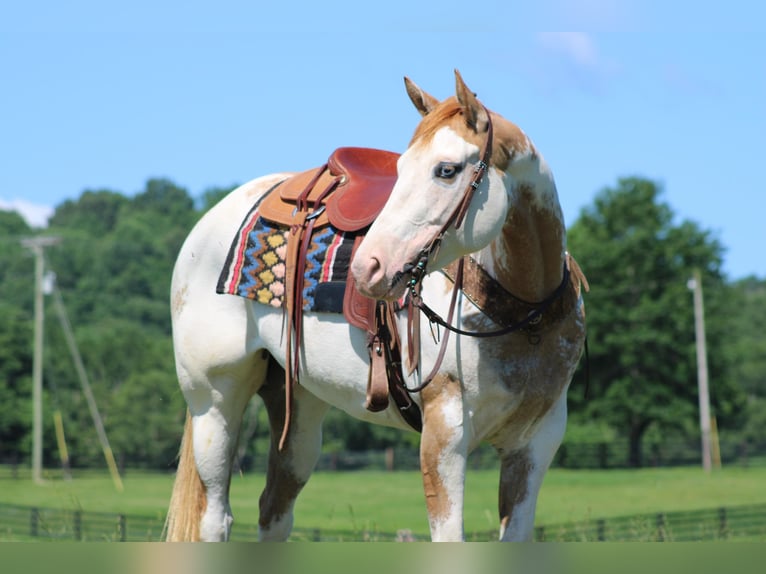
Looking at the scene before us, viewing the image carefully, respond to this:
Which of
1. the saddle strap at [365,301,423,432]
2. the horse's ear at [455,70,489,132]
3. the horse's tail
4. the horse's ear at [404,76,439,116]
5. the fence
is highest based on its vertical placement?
the horse's ear at [404,76,439,116]

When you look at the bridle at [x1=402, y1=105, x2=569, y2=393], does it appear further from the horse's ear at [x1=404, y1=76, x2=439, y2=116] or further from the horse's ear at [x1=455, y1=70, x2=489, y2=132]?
the horse's ear at [x1=404, y1=76, x2=439, y2=116]

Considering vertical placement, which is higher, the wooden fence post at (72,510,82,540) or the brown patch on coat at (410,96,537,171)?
the brown patch on coat at (410,96,537,171)

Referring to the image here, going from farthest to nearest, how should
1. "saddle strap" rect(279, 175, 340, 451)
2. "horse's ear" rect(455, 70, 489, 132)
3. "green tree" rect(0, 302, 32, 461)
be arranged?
"green tree" rect(0, 302, 32, 461)
"saddle strap" rect(279, 175, 340, 451)
"horse's ear" rect(455, 70, 489, 132)

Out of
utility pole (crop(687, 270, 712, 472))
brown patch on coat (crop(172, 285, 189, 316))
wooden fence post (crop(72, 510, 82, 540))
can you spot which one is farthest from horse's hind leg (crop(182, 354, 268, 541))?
utility pole (crop(687, 270, 712, 472))

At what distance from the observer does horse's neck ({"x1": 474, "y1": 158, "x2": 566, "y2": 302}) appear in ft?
13.5

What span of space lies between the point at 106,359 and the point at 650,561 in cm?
7082

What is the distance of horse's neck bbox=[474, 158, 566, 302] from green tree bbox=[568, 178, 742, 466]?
157ft

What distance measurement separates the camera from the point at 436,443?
4.16 metres

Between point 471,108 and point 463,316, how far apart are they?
0.88 m

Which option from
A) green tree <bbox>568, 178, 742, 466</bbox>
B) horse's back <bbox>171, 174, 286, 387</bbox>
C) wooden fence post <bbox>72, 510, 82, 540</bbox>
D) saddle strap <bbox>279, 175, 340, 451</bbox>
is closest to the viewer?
saddle strap <bbox>279, 175, 340, 451</bbox>

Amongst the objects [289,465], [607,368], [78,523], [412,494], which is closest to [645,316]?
[607,368]

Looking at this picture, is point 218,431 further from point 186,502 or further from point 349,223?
point 349,223

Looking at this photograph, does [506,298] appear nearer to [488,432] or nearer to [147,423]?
[488,432]

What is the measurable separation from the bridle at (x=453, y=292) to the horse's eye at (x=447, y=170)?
7 cm
